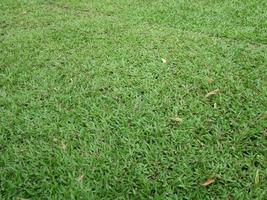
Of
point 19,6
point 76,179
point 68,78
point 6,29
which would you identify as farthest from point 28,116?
point 19,6

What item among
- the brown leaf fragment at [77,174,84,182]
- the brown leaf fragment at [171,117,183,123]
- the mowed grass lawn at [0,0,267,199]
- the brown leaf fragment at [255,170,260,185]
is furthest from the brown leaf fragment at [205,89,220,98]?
the brown leaf fragment at [77,174,84,182]

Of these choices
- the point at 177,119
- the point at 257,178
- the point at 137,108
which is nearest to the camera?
the point at 257,178

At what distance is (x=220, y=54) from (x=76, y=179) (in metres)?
2.26

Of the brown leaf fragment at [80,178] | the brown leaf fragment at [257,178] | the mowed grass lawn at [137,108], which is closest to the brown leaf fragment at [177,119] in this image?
the mowed grass lawn at [137,108]

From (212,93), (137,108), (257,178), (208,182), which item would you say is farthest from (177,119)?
(257,178)

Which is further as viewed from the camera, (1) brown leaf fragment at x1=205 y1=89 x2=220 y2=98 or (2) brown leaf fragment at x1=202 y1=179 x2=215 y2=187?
(1) brown leaf fragment at x1=205 y1=89 x2=220 y2=98

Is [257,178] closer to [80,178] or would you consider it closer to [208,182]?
[208,182]

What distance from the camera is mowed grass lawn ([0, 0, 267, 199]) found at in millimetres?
2006

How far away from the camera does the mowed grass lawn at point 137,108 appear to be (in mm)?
2006

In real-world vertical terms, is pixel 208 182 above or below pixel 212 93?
below

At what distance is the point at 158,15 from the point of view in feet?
15.3

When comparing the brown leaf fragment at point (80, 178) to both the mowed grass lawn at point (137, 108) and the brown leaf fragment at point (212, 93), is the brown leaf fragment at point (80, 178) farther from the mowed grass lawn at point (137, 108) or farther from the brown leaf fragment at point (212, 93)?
the brown leaf fragment at point (212, 93)

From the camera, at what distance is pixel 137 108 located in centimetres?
264

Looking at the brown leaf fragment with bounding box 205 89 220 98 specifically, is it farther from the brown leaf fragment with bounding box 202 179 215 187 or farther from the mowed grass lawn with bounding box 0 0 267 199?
the brown leaf fragment with bounding box 202 179 215 187
